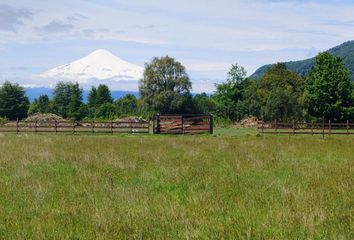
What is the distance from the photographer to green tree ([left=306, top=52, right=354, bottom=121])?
65.9 meters

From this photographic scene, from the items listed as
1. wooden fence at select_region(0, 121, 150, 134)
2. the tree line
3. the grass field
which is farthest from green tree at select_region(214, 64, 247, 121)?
the grass field

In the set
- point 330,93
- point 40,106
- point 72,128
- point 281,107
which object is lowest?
point 72,128

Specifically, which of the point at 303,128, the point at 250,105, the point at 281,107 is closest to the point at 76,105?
the point at 250,105

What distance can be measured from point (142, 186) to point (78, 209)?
8.23 ft

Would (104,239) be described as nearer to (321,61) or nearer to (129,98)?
(321,61)

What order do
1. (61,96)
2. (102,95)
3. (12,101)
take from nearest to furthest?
(12,101) < (61,96) < (102,95)

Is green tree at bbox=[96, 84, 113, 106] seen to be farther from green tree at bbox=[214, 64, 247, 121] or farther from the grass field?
the grass field

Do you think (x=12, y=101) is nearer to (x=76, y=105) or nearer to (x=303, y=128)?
(x=76, y=105)

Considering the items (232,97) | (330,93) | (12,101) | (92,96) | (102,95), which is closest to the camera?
(330,93)

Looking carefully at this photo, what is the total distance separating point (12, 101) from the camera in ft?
330

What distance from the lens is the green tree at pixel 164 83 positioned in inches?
3147

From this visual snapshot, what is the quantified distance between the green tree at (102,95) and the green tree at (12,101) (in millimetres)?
22557

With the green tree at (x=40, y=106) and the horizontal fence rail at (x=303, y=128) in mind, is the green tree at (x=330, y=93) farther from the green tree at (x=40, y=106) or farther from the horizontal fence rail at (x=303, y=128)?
the green tree at (x=40, y=106)

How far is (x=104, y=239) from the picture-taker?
5.76 meters
